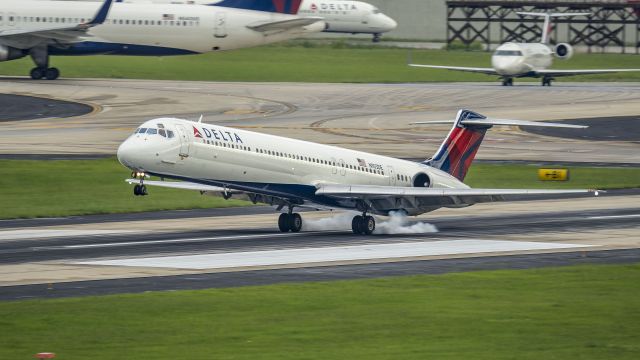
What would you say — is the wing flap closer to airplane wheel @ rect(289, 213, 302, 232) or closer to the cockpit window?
airplane wheel @ rect(289, 213, 302, 232)

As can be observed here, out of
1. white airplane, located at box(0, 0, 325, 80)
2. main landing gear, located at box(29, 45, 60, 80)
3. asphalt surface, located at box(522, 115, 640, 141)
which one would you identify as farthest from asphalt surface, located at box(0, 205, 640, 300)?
main landing gear, located at box(29, 45, 60, 80)

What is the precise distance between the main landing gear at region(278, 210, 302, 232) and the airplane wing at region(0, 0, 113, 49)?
46286 mm

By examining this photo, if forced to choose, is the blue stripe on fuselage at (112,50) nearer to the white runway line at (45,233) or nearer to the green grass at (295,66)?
the green grass at (295,66)

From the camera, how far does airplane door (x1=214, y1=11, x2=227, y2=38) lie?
97438 millimetres

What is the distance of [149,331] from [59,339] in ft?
6.12

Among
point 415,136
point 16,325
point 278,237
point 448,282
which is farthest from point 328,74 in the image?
point 16,325

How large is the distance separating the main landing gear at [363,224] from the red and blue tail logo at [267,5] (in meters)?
55.8

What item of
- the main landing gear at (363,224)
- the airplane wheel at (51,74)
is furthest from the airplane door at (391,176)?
the airplane wheel at (51,74)

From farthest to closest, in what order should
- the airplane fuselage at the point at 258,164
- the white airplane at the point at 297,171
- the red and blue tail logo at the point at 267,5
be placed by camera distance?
the red and blue tail logo at the point at 267,5, the white airplane at the point at 297,171, the airplane fuselage at the point at 258,164

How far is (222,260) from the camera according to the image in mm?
37219

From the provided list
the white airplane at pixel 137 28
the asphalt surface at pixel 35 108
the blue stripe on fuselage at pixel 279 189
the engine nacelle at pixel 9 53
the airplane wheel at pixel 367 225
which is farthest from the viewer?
the white airplane at pixel 137 28

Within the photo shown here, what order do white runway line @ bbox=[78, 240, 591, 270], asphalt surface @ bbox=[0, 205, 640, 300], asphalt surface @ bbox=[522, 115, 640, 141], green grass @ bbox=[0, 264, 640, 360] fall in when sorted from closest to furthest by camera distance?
green grass @ bbox=[0, 264, 640, 360], asphalt surface @ bbox=[0, 205, 640, 300], white runway line @ bbox=[78, 240, 591, 270], asphalt surface @ bbox=[522, 115, 640, 141]

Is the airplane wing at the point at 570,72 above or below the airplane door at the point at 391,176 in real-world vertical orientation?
below

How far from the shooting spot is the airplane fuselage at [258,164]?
133ft
